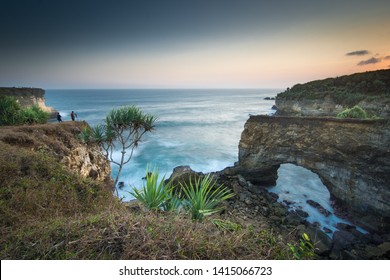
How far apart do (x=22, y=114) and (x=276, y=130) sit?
18.1 meters

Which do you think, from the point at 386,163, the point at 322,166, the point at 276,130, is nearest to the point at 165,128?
the point at 276,130

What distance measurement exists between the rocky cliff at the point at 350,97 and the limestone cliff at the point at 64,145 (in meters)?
28.4

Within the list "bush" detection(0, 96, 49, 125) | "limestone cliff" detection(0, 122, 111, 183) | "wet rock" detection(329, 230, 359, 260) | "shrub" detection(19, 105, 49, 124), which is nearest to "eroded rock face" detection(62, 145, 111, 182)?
"limestone cliff" detection(0, 122, 111, 183)

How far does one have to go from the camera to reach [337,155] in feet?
44.8

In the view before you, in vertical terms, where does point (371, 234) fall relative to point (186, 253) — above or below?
below

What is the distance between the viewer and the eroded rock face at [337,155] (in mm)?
12117

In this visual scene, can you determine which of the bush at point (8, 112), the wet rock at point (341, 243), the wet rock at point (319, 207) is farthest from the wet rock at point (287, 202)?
the bush at point (8, 112)

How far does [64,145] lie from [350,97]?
113ft

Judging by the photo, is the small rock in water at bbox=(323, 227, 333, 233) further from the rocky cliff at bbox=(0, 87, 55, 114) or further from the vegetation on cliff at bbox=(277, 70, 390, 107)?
the rocky cliff at bbox=(0, 87, 55, 114)

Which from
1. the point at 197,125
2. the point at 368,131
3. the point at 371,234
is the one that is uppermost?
the point at 368,131

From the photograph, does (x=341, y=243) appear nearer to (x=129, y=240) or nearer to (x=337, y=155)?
(x=337, y=155)

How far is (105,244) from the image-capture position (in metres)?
2.51
